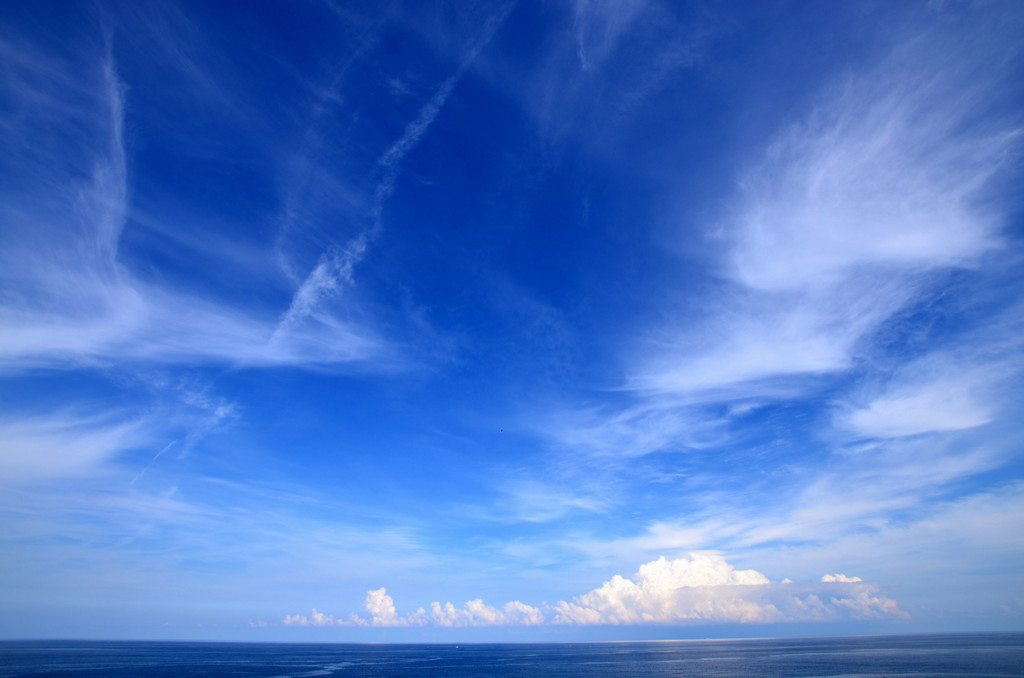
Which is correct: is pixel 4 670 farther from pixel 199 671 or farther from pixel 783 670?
pixel 783 670

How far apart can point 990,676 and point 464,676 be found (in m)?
149

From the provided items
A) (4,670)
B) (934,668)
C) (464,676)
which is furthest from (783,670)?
(4,670)

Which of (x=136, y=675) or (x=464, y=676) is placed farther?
(x=464, y=676)

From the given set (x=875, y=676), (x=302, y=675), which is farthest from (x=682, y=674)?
(x=302, y=675)

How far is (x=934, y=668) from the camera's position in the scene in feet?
544

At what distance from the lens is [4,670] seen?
162 metres

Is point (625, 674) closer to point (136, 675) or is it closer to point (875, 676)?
point (875, 676)

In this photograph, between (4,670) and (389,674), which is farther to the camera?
(389,674)

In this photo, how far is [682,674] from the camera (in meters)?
172

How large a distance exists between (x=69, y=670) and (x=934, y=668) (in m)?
279

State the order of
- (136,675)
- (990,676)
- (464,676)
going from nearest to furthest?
(990,676), (136,675), (464,676)

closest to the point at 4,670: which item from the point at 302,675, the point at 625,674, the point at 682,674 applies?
the point at 302,675

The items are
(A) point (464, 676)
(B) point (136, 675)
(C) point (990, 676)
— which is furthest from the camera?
Result: (A) point (464, 676)

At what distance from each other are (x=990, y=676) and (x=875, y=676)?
2782 centimetres
